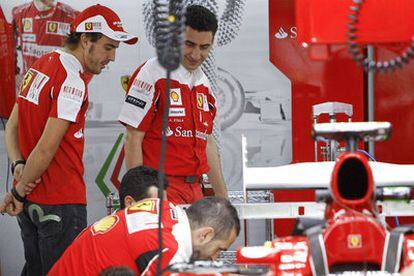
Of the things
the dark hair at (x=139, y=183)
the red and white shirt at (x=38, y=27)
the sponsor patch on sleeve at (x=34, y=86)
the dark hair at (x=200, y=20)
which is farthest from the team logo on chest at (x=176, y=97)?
the red and white shirt at (x=38, y=27)

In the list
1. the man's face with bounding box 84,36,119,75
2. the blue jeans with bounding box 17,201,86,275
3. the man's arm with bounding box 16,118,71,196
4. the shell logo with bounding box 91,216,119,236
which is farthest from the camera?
the man's face with bounding box 84,36,119,75

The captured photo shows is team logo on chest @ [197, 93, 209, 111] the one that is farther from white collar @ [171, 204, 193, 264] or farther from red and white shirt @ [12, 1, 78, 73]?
white collar @ [171, 204, 193, 264]

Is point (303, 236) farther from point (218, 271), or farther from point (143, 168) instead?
point (143, 168)

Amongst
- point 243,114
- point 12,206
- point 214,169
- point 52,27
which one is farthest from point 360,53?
point 52,27

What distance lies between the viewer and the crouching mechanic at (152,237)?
10.8 feet

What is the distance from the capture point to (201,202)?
3.47 metres

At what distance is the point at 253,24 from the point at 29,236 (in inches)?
68.9

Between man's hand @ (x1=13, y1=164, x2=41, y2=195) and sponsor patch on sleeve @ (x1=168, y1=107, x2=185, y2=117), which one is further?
sponsor patch on sleeve @ (x1=168, y1=107, x2=185, y2=117)

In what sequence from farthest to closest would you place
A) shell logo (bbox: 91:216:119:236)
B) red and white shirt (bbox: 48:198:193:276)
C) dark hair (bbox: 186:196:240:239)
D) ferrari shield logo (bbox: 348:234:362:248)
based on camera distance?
shell logo (bbox: 91:216:119:236) < dark hair (bbox: 186:196:240:239) < red and white shirt (bbox: 48:198:193:276) < ferrari shield logo (bbox: 348:234:362:248)

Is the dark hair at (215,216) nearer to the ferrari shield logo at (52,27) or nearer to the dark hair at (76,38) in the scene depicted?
the dark hair at (76,38)

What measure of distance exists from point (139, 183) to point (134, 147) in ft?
2.45

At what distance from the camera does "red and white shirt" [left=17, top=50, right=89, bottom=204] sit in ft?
14.7

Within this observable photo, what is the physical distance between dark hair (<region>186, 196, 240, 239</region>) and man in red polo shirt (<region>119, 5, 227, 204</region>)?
1.21 meters

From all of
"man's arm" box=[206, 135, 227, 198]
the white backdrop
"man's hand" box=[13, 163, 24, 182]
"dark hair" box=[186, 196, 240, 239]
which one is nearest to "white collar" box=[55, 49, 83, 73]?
"man's hand" box=[13, 163, 24, 182]
